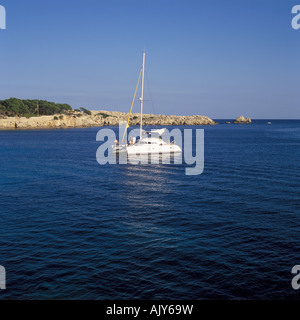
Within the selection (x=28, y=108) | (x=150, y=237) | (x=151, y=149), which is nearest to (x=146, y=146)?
(x=151, y=149)

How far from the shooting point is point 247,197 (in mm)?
25125

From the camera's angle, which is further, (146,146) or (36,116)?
(36,116)

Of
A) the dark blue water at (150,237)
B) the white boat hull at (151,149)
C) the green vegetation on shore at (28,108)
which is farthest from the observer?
the green vegetation on shore at (28,108)

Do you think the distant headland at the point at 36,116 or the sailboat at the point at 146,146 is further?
the distant headland at the point at 36,116

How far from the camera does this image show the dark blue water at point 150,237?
12601mm

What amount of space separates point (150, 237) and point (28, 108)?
146m

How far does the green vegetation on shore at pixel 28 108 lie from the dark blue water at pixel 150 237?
115240 millimetres

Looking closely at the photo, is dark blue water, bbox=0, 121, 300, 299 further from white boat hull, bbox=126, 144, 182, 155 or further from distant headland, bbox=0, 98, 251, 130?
distant headland, bbox=0, 98, 251, 130

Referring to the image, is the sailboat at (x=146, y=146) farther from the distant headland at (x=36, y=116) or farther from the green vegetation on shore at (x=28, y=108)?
the green vegetation on shore at (x=28, y=108)

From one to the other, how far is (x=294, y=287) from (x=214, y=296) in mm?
3405

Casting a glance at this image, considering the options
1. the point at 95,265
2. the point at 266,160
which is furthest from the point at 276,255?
the point at 266,160

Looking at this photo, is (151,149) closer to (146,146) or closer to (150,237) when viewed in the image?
(146,146)

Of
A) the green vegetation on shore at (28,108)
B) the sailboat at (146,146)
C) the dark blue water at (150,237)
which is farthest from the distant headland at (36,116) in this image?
the dark blue water at (150,237)

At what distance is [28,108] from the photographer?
489ft
